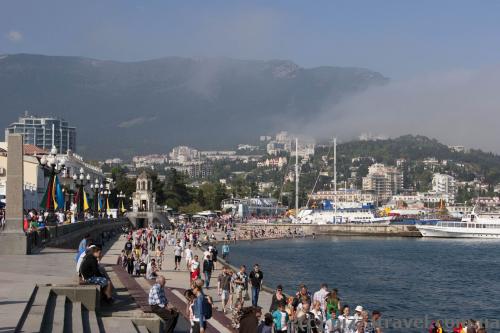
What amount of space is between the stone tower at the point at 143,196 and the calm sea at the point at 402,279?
4322 centimetres

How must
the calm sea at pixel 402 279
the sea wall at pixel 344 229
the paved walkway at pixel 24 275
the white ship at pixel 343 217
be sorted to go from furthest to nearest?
the white ship at pixel 343 217
the sea wall at pixel 344 229
the calm sea at pixel 402 279
the paved walkway at pixel 24 275

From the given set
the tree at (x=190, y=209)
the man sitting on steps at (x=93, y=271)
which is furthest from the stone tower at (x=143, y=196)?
the man sitting on steps at (x=93, y=271)

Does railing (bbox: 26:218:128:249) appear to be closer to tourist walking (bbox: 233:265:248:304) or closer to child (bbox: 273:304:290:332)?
tourist walking (bbox: 233:265:248:304)

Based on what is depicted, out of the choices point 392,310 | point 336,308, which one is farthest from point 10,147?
point 392,310

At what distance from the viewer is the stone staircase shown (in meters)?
12.2

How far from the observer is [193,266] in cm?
2430

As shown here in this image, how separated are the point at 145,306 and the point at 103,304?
35.1 inches

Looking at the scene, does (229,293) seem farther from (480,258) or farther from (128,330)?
(480,258)

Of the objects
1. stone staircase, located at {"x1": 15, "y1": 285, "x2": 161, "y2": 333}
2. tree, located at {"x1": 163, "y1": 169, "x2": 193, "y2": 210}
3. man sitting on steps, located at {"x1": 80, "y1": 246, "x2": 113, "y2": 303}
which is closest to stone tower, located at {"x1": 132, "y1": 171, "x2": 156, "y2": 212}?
tree, located at {"x1": 163, "y1": 169, "x2": 193, "y2": 210}

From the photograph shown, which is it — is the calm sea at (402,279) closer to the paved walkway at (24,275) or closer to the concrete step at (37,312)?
the paved walkway at (24,275)

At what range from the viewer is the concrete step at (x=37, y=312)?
1170cm

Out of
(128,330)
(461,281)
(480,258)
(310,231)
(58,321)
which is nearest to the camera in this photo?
(58,321)

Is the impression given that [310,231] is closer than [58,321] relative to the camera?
No

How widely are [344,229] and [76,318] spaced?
116961 millimetres
